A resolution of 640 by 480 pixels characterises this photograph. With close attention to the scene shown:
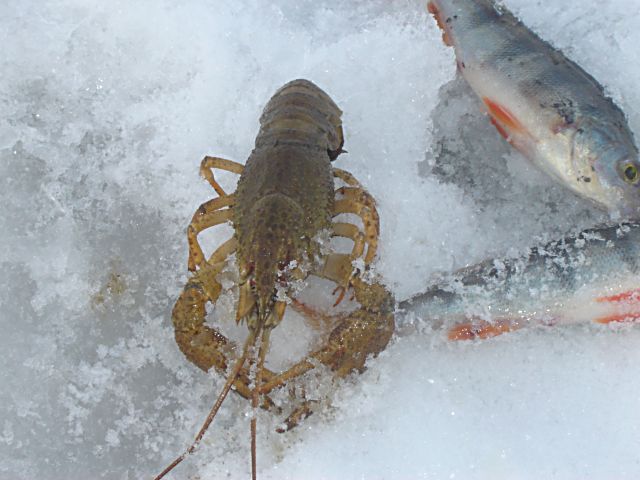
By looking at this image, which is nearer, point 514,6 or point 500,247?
point 500,247

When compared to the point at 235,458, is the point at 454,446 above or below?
below

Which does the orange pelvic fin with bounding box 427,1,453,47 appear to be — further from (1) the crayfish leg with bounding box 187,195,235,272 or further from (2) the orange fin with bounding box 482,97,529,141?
(1) the crayfish leg with bounding box 187,195,235,272

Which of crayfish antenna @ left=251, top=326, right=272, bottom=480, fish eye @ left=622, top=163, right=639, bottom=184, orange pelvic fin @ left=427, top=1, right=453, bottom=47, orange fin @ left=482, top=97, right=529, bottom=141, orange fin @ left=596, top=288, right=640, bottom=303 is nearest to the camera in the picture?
crayfish antenna @ left=251, top=326, right=272, bottom=480

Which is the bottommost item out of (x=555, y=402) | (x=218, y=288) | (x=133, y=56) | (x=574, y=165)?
(x=555, y=402)

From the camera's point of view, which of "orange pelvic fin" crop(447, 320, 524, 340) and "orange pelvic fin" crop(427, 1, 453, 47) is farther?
"orange pelvic fin" crop(427, 1, 453, 47)

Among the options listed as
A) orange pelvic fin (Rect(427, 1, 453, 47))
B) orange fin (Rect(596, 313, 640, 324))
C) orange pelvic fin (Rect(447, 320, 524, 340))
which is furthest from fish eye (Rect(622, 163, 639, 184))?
orange pelvic fin (Rect(427, 1, 453, 47))

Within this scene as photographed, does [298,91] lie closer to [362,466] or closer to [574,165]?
[574,165]

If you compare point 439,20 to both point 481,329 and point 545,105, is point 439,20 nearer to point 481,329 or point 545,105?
point 545,105

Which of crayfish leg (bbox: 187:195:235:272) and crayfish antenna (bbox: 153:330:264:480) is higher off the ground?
crayfish leg (bbox: 187:195:235:272)

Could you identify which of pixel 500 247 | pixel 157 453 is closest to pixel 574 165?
pixel 500 247
